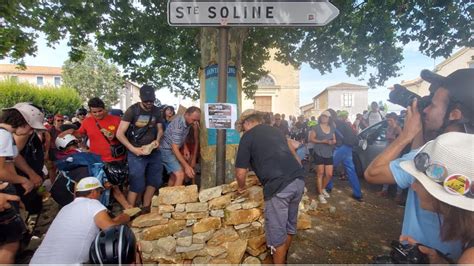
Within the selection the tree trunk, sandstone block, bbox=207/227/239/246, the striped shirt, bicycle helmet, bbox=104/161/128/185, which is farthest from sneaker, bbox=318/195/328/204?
bicycle helmet, bbox=104/161/128/185

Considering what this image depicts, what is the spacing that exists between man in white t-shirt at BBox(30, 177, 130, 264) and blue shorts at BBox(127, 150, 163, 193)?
164cm

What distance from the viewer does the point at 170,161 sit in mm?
4301

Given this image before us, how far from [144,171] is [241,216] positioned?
1.62 meters

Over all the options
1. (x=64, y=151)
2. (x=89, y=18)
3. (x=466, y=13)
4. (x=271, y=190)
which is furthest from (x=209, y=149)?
(x=466, y=13)

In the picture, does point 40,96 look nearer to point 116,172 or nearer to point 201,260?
point 116,172

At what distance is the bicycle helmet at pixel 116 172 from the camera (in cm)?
377

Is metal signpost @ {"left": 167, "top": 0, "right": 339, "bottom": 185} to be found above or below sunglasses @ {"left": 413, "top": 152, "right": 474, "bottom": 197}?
above

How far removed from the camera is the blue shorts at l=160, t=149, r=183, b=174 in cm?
428

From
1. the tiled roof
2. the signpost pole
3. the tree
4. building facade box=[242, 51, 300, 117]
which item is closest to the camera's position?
the signpost pole

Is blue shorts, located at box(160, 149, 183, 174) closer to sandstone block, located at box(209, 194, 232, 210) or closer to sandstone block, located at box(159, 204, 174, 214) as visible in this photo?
sandstone block, located at box(159, 204, 174, 214)

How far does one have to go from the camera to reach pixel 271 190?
2.80m

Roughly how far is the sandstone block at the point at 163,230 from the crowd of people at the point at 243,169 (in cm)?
57

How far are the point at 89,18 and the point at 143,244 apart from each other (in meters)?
4.97

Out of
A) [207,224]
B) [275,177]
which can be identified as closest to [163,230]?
[207,224]
